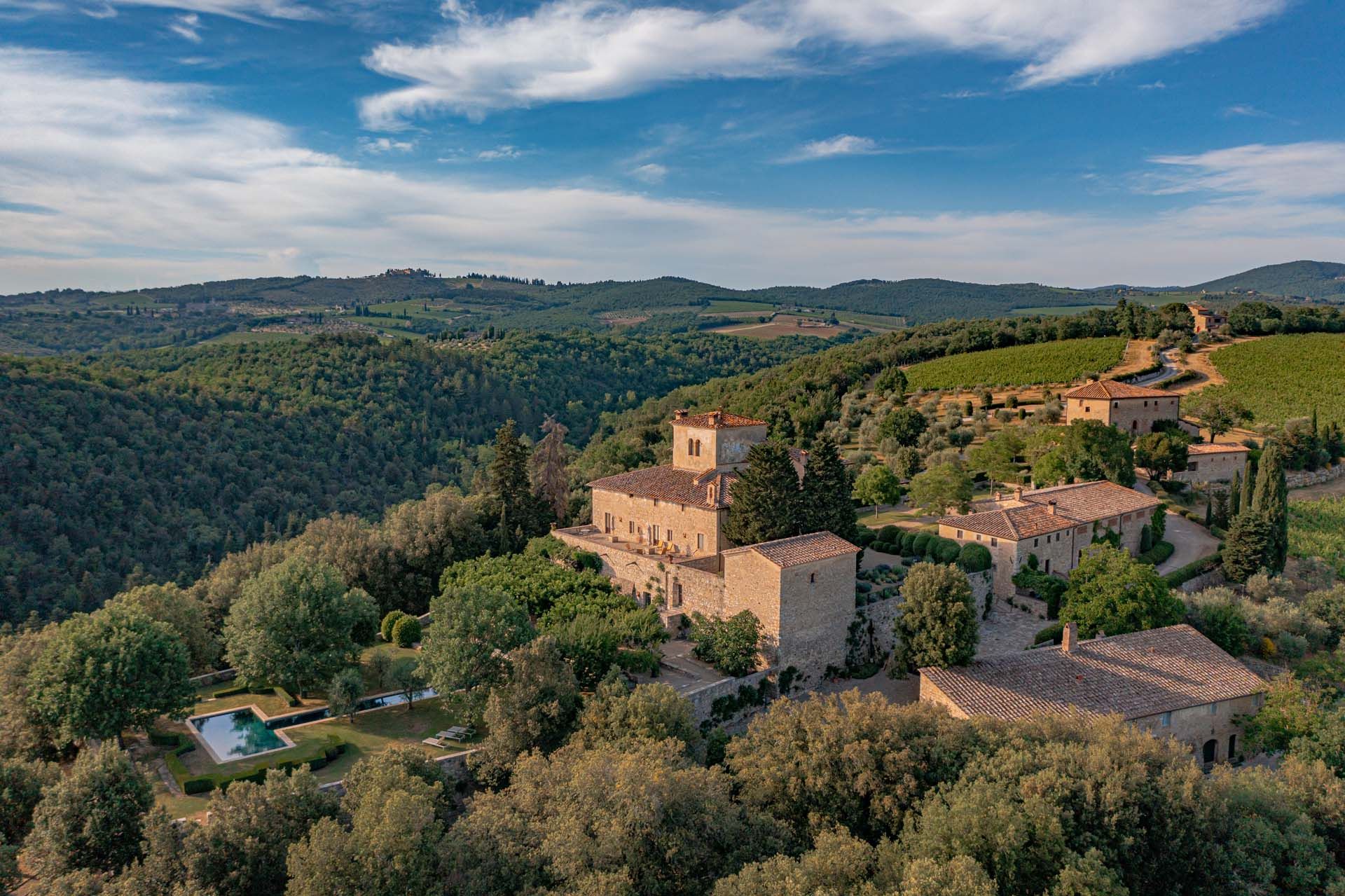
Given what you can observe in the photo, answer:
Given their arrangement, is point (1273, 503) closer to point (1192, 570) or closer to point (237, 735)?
point (1192, 570)

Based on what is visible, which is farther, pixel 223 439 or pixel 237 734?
pixel 223 439

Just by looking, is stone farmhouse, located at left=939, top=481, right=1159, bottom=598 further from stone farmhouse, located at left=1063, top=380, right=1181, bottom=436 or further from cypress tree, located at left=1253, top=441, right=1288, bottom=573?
stone farmhouse, located at left=1063, top=380, right=1181, bottom=436

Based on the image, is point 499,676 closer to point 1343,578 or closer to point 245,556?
point 245,556

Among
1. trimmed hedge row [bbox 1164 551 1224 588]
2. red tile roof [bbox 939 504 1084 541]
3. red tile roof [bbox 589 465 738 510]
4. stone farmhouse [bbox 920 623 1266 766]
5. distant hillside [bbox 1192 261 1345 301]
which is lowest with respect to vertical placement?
stone farmhouse [bbox 920 623 1266 766]

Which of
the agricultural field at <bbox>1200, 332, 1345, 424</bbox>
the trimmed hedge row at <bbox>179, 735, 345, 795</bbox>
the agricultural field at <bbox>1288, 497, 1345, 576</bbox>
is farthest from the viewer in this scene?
the agricultural field at <bbox>1200, 332, 1345, 424</bbox>

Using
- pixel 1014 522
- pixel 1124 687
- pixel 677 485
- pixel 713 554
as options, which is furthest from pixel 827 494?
pixel 1124 687

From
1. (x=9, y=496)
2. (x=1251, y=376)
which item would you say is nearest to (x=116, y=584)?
(x=9, y=496)

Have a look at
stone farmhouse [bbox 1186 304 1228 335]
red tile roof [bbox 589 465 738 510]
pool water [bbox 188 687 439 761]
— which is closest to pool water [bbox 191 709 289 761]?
pool water [bbox 188 687 439 761]
